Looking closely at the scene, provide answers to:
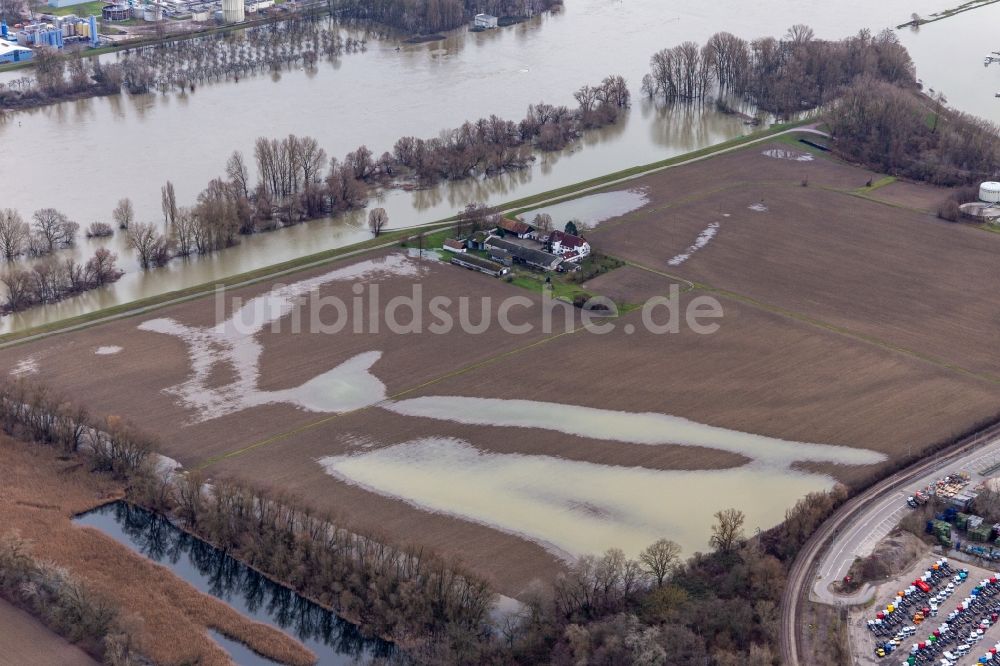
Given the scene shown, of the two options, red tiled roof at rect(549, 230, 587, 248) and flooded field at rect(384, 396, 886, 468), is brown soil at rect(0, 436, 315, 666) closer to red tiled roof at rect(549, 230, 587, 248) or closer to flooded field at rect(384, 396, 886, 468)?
flooded field at rect(384, 396, 886, 468)

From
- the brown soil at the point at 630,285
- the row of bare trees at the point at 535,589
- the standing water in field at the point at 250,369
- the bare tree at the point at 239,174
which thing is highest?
the bare tree at the point at 239,174

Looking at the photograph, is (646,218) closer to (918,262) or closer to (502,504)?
(918,262)

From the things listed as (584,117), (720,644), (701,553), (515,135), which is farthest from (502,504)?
(584,117)

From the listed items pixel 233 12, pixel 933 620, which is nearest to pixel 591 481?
pixel 933 620

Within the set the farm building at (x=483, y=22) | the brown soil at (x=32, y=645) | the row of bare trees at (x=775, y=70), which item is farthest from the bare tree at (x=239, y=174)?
the farm building at (x=483, y=22)

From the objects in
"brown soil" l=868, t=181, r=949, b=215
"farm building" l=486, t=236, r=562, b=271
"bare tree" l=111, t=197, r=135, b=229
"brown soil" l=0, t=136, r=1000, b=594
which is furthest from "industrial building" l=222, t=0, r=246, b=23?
"brown soil" l=868, t=181, r=949, b=215

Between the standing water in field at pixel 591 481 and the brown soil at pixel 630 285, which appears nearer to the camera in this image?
the standing water in field at pixel 591 481

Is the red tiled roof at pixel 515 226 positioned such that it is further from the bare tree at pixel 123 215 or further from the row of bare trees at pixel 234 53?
the row of bare trees at pixel 234 53
